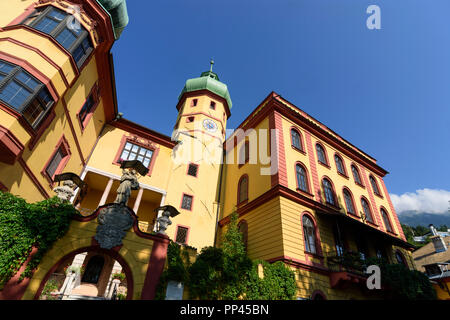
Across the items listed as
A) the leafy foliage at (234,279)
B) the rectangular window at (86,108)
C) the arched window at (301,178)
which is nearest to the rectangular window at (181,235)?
the leafy foliage at (234,279)

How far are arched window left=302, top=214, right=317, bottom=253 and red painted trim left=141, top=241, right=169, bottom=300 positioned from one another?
27.9 ft

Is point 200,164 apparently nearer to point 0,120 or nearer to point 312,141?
point 312,141

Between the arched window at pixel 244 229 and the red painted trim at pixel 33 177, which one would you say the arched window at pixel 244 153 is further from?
the red painted trim at pixel 33 177

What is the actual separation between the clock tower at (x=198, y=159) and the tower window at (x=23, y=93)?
10376mm

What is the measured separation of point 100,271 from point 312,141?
18.5 meters

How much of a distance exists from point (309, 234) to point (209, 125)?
15.5 m

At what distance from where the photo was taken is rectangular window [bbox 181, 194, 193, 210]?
760 inches

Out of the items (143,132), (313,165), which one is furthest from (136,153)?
(313,165)

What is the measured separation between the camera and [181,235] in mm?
17766

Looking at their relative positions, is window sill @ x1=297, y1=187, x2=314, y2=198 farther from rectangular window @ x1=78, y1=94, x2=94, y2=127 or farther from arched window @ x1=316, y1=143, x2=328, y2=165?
rectangular window @ x1=78, y1=94, x2=94, y2=127

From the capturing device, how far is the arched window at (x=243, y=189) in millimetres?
18156

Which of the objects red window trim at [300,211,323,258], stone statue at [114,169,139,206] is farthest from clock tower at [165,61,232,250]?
red window trim at [300,211,323,258]
